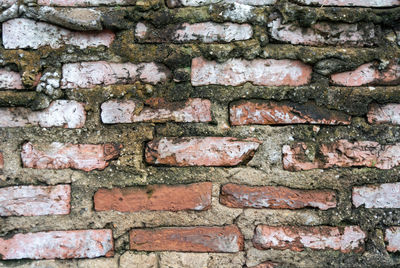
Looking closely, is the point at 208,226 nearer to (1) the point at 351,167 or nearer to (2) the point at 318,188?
(2) the point at 318,188

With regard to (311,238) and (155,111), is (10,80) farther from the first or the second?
(311,238)

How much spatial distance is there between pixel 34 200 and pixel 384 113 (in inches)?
40.6

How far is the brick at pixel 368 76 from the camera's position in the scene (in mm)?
947

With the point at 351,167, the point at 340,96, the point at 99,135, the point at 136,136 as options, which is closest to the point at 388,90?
the point at 340,96

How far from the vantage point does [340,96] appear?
939 millimetres

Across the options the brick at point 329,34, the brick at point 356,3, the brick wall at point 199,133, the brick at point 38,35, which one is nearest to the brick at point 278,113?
the brick wall at point 199,133

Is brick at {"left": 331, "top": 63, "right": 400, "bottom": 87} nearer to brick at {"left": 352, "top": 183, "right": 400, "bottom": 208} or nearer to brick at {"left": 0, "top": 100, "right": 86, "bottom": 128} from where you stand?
brick at {"left": 352, "top": 183, "right": 400, "bottom": 208}

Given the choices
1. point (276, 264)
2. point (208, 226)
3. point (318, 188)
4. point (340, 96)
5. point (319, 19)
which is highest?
point (319, 19)

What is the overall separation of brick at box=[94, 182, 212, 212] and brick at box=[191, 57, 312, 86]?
0.98ft

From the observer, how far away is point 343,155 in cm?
95

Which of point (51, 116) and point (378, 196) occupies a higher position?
point (51, 116)

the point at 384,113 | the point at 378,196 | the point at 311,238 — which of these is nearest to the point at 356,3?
the point at 384,113

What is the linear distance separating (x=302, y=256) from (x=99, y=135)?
2.24 ft

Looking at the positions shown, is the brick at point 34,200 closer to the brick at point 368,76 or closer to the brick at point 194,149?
the brick at point 194,149
